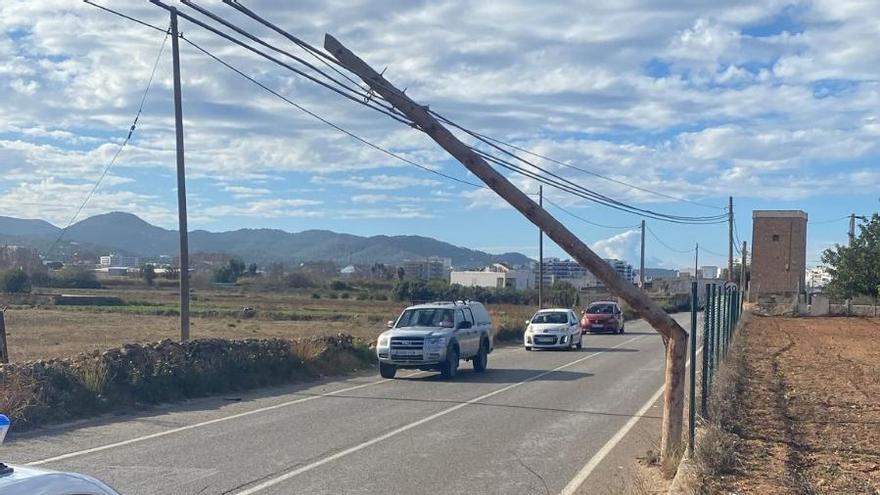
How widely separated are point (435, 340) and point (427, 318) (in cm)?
168

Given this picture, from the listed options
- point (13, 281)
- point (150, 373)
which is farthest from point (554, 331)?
point (13, 281)

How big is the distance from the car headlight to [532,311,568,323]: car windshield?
1190 cm

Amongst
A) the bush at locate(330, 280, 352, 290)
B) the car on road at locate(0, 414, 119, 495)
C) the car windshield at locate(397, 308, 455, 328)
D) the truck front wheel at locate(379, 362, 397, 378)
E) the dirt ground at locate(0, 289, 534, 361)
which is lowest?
the dirt ground at locate(0, 289, 534, 361)

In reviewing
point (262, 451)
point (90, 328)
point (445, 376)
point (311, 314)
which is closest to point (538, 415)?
point (262, 451)

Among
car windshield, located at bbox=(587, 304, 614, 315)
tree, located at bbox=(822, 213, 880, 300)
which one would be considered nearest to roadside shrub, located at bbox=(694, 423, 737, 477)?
car windshield, located at bbox=(587, 304, 614, 315)

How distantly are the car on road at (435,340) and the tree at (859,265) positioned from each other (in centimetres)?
4776

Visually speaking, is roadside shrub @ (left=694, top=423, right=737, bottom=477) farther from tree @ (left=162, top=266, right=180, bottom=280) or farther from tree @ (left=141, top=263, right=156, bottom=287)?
tree @ (left=162, top=266, right=180, bottom=280)

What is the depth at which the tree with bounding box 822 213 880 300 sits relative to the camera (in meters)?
66.3

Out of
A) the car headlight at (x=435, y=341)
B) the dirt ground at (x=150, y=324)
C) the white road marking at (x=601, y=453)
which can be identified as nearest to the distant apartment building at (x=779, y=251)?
the dirt ground at (x=150, y=324)

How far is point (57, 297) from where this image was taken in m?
77.3

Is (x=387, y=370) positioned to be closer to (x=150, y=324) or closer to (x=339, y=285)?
(x=150, y=324)

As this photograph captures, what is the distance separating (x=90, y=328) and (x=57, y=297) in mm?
32500

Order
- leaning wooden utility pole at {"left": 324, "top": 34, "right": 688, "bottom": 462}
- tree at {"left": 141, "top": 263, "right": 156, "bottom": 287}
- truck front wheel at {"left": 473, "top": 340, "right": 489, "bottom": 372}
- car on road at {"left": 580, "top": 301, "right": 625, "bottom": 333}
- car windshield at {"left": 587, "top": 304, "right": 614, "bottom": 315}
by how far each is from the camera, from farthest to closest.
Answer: tree at {"left": 141, "top": 263, "right": 156, "bottom": 287} → car windshield at {"left": 587, "top": 304, "right": 614, "bottom": 315} → car on road at {"left": 580, "top": 301, "right": 625, "bottom": 333} → truck front wheel at {"left": 473, "top": 340, "right": 489, "bottom": 372} → leaning wooden utility pole at {"left": 324, "top": 34, "right": 688, "bottom": 462}

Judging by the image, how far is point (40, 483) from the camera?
13.2 ft
